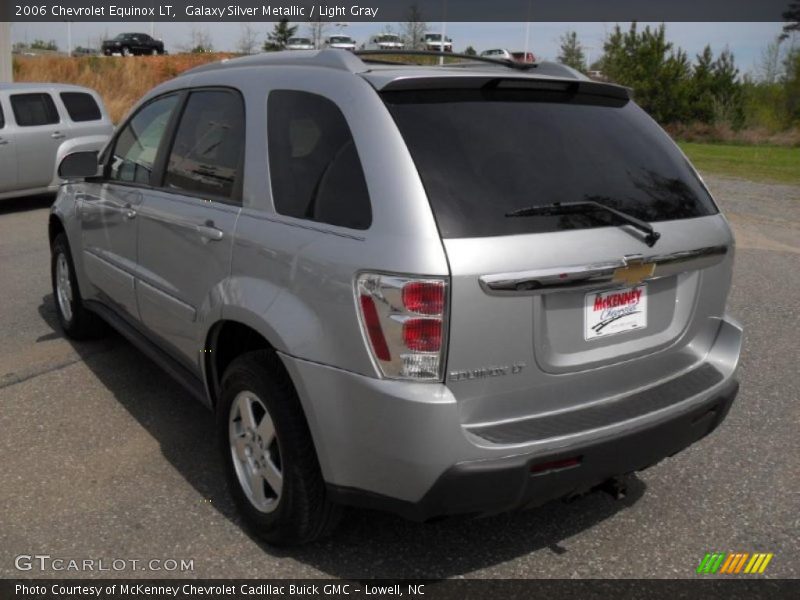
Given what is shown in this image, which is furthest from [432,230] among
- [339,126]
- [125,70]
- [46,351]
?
[125,70]

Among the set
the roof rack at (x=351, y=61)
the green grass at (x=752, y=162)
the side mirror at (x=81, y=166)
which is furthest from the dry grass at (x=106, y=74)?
the roof rack at (x=351, y=61)

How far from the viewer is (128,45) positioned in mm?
50406

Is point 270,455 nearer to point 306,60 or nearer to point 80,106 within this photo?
point 306,60

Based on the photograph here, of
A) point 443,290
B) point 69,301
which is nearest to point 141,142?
point 69,301

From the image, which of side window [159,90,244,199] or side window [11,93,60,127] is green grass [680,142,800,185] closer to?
side window [11,93,60,127]

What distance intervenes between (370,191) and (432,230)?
278 mm

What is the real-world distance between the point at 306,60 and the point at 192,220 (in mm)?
846

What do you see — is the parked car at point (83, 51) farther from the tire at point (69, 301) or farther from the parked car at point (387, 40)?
the tire at point (69, 301)

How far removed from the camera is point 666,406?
2.85 meters

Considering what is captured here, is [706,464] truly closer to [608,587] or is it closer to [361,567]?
[608,587]

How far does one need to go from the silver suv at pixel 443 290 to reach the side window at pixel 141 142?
2.36 ft

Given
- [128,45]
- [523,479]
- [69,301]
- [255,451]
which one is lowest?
[69,301]

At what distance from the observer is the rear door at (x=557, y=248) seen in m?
2.46

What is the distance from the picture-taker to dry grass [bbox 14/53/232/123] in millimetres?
34625
